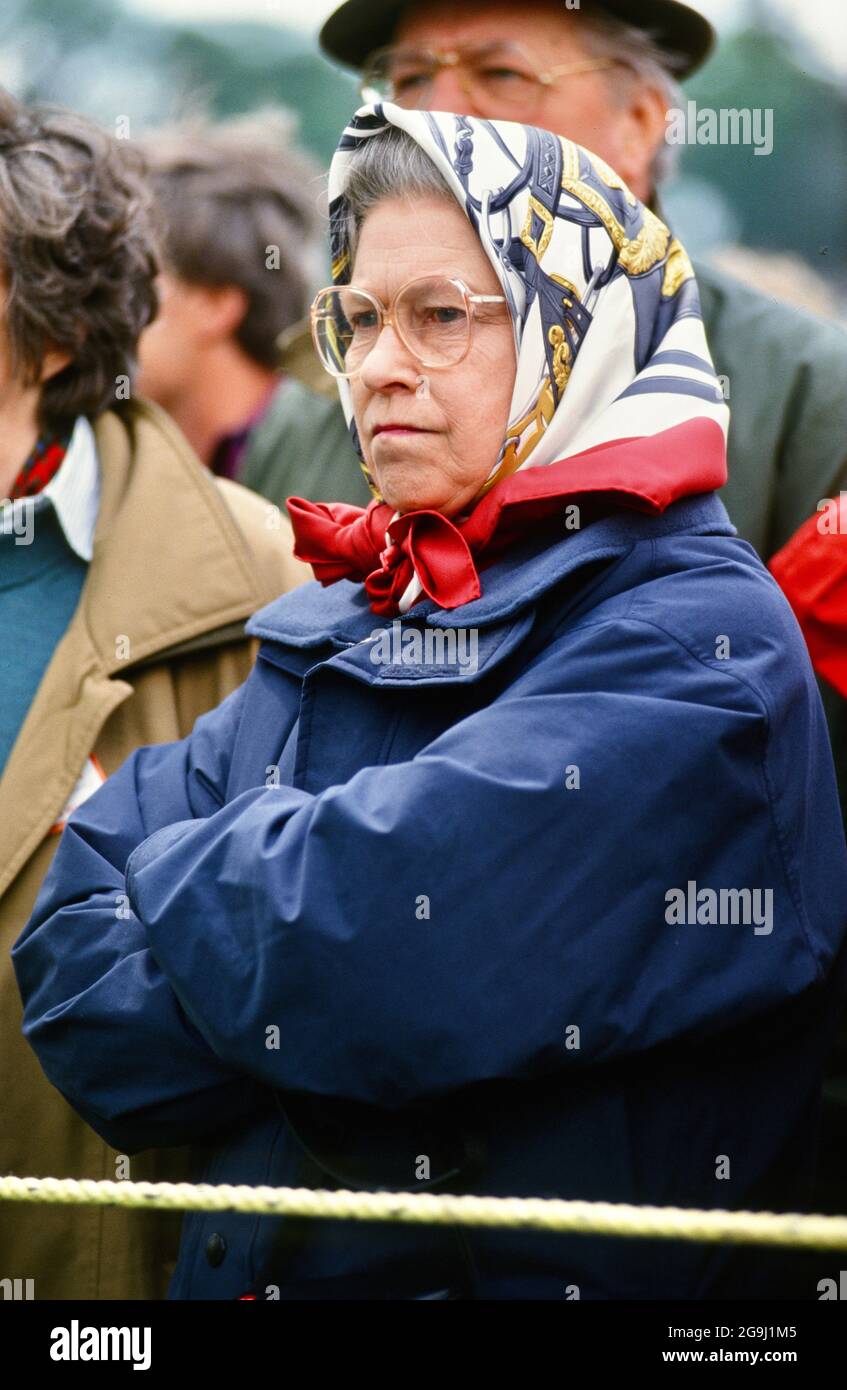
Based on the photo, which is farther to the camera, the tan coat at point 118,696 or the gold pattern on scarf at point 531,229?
the tan coat at point 118,696

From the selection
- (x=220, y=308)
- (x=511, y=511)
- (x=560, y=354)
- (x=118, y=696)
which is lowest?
(x=118, y=696)

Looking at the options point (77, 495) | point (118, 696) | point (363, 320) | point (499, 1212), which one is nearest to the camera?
point (499, 1212)

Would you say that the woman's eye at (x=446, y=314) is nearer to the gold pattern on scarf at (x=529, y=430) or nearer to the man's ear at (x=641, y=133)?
the gold pattern on scarf at (x=529, y=430)

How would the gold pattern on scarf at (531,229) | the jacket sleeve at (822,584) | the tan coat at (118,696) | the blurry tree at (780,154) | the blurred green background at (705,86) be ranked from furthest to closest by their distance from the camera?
1. the blurry tree at (780,154)
2. the blurred green background at (705,86)
3. the tan coat at (118,696)
4. the jacket sleeve at (822,584)
5. the gold pattern on scarf at (531,229)

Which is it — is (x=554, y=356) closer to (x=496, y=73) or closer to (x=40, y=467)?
(x=40, y=467)

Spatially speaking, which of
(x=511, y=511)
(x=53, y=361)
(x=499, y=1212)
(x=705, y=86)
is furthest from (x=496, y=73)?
(x=705, y=86)

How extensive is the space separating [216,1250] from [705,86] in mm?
17018

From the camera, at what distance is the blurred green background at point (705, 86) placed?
52.1 feet

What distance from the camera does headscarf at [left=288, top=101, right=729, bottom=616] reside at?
2.25m

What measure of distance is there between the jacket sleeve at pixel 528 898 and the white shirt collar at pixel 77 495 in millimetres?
1251

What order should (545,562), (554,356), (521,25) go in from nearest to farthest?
1. (545,562)
2. (554,356)
3. (521,25)

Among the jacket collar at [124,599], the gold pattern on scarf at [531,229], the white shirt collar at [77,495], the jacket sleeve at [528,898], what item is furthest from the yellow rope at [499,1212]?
the white shirt collar at [77,495]

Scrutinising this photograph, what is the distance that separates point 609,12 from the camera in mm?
3660
